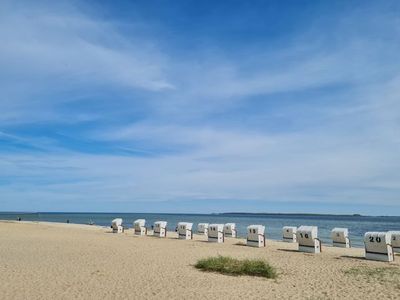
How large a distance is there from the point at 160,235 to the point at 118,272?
49.5 feet

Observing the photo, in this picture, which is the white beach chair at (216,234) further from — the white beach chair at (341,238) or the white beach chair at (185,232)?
the white beach chair at (341,238)

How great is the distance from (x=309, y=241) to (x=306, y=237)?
0.21 metres

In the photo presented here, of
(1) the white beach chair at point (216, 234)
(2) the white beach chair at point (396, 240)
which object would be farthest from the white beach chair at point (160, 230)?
(2) the white beach chair at point (396, 240)

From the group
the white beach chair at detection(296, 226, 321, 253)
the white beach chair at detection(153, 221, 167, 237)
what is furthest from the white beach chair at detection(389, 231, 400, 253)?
the white beach chair at detection(153, 221, 167, 237)

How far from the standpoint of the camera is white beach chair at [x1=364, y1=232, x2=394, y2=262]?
54.2ft

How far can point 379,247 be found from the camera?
663 inches

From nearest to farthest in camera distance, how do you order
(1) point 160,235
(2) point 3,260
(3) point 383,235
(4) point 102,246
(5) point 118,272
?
(5) point 118,272 → (2) point 3,260 → (3) point 383,235 → (4) point 102,246 → (1) point 160,235

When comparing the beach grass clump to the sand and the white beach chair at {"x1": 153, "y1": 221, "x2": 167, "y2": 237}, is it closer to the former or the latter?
the sand

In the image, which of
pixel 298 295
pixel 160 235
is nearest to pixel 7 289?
pixel 298 295

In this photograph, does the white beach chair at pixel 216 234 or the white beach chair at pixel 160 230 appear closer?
the white beach chair at pixel 216 234

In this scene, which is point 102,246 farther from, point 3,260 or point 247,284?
point 247,284

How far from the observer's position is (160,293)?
32.8 feet

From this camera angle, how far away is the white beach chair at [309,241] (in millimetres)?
19297

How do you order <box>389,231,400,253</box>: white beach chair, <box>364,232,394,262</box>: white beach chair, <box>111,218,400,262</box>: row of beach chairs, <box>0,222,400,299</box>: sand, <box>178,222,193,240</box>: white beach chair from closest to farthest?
<box>0,222,400,299</box>: sand → <box>364,232,394,262</box>: white beach chair → <box>111,218,400,262</box>: row of beach chairs → <box>389,231,400,253</box>: white beach chair → <box>178,222,193,240</box>: white beach chair
